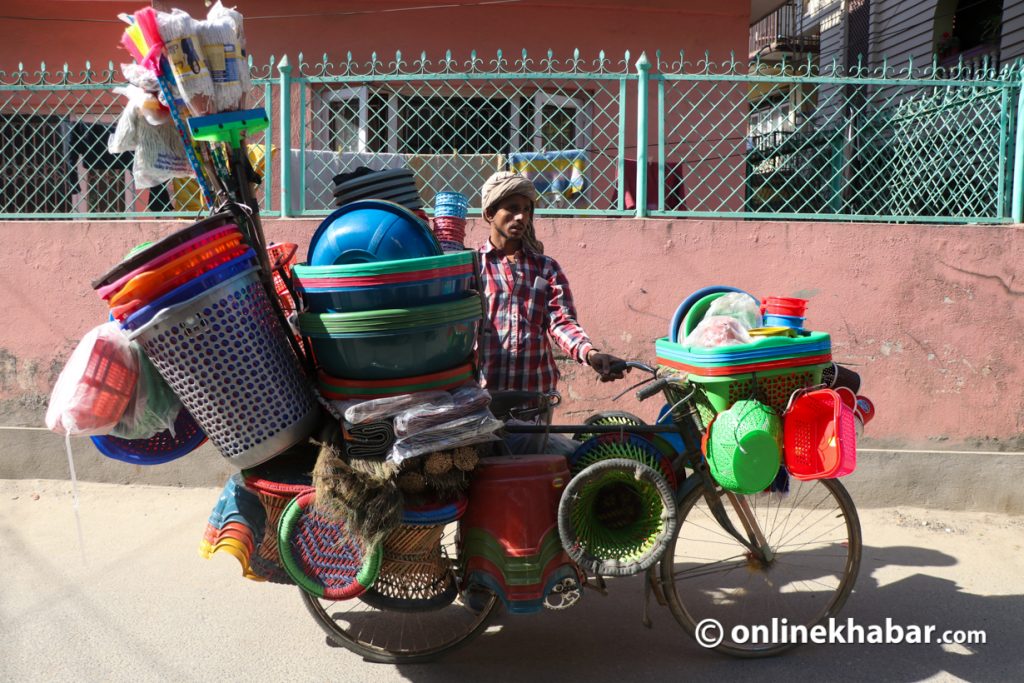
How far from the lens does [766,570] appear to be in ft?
10.8

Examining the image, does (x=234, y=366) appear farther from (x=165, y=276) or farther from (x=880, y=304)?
(x=880, y=304)

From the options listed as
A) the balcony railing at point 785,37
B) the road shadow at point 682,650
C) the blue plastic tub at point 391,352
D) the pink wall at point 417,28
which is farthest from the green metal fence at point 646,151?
the balcony railing at point 785,37

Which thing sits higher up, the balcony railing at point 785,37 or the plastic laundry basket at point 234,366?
the balcony railing at point 785,37

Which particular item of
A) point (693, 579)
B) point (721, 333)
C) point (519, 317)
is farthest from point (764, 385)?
point (693, 579)

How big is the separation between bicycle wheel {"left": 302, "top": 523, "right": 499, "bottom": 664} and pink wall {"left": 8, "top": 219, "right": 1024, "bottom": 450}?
5.99 feet

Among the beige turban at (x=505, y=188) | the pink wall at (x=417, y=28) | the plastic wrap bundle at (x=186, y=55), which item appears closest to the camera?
the plastic wrap bundle at (x=186, y=55)

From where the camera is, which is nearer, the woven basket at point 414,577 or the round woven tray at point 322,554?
the round woven tray at point 322,554

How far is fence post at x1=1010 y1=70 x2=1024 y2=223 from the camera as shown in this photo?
4766 millimetres

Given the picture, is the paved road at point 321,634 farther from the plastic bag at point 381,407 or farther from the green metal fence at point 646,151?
the green metal fence at point 646,151

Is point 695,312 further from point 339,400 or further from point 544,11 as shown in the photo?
point 544,11

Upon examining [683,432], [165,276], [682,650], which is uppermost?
[165,276]

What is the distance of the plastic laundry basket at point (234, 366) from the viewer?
2346 millimetres

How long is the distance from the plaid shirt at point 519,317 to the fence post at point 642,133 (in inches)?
64.5

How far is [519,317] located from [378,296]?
1.03 m
